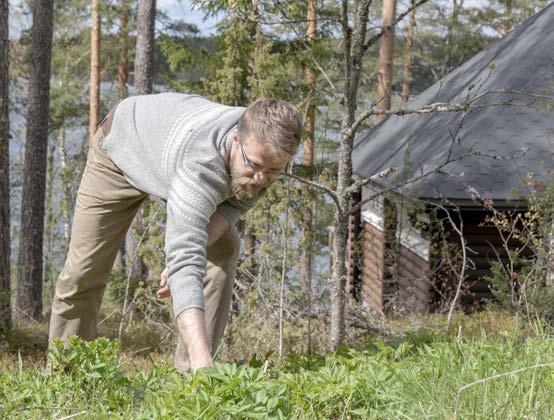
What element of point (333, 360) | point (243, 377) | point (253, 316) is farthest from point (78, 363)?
point (253, 316)

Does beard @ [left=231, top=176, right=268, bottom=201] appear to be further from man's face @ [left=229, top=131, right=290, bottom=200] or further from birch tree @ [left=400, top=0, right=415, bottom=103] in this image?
birch tree @ [left=400, top=0, right=415, bottom=103]

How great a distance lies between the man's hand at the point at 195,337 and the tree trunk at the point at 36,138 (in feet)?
44.2

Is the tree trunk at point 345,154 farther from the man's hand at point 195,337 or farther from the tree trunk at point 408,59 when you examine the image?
the tree trunk at point 408,59

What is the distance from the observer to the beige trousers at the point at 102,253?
3.98 m

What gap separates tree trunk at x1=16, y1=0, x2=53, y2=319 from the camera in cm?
1545

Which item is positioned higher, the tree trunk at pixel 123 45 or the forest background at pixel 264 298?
the tree trunk at pixel 123 45

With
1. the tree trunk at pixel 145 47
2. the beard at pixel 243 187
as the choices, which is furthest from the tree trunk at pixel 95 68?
the beard at pixel 243 187

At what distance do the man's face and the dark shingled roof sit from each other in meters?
6.09

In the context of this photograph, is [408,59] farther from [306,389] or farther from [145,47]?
[306,389]

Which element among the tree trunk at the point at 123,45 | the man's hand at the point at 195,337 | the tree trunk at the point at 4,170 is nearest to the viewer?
the man's hand at the point at 195,337

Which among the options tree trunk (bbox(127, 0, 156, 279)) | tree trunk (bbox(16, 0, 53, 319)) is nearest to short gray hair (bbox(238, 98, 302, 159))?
tree trunk (bbox(127, 0, 156, 279))

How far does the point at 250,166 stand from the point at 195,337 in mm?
752

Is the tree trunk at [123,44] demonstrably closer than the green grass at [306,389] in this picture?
No

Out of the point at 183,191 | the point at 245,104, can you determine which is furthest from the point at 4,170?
the point at 183,191
